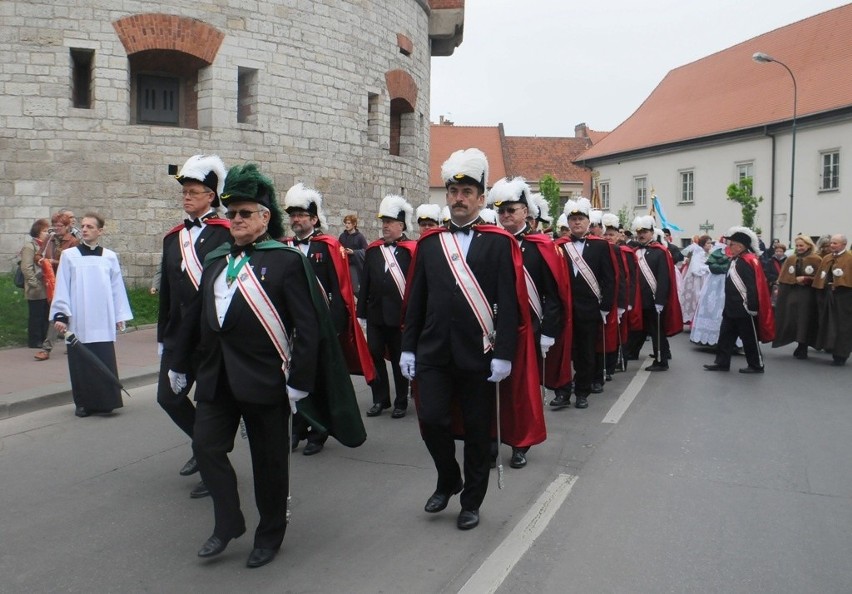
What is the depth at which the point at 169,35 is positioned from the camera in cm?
1741

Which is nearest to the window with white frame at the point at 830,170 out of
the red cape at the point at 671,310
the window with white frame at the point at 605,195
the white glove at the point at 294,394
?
the window with white frame at the point at 605,195

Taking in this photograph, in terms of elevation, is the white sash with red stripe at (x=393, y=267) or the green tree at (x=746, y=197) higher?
the green tree at (x=746, y=197)

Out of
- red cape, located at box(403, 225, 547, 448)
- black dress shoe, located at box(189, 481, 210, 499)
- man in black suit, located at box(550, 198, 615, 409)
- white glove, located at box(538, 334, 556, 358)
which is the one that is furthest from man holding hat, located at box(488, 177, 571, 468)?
black dress shoe, located at box(189, 481, 210, 499)

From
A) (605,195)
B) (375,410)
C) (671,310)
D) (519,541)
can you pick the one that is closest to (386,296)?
(375,410)

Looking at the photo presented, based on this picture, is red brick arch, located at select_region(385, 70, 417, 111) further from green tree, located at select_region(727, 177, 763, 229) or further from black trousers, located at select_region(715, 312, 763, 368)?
green tree, located at select_region(727, 177, 763, 229)

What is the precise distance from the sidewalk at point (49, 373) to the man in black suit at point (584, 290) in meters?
5.10

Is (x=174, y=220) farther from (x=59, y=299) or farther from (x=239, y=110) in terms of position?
(x=59, y=299)

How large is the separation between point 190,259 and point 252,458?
5.04 ft

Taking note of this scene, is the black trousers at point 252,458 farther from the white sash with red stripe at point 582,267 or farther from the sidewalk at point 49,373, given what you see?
the white sash with red stripe at point 582,267

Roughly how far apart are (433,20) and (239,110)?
9.50 m

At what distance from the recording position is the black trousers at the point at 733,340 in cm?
1130

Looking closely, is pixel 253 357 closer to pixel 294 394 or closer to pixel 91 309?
pixel 294 394

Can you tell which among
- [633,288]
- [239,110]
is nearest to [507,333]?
[633,288]

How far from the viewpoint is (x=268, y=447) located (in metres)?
4.26
